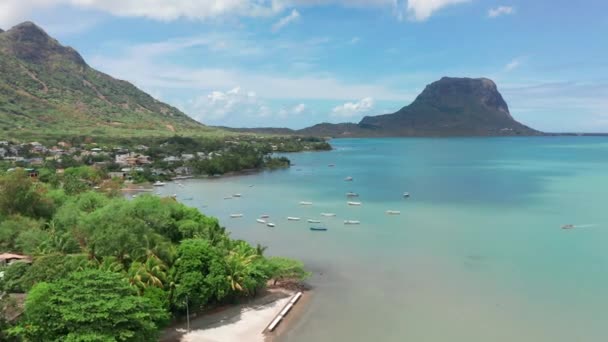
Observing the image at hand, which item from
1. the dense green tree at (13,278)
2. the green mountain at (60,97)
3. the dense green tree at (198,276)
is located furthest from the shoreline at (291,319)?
the green mountain at (60,97)

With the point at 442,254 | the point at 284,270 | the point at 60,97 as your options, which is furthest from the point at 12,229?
the point at 60,97

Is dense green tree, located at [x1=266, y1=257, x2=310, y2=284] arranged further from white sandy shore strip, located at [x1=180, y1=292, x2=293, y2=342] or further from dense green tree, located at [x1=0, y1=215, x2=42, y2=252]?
dense green tree, located at [x1=0, y1=215, x2=42, y2=252]

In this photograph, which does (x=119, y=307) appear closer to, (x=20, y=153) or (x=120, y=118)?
(x=20, y=153)

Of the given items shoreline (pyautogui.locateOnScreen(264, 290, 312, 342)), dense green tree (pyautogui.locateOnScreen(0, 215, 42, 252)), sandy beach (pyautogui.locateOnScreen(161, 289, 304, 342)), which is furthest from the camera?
dense green tree (pyautogui.locateOnScreen(0, 215, 42, 252))

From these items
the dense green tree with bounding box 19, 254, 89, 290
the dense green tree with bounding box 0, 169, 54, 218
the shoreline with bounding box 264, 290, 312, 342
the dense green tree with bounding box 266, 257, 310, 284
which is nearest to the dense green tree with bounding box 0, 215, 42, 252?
the dense green tree with bounding box 0, 169, 54, 218

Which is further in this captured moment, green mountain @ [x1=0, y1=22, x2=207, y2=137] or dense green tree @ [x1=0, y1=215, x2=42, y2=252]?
green mountain @ [x1=0, y1=22, x2=207, y2=137]

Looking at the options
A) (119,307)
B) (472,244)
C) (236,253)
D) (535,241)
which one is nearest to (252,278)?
(236,253)

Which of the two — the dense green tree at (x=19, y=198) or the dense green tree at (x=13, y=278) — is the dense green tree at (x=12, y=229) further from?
the dense green tree at (x=13, y=278)
